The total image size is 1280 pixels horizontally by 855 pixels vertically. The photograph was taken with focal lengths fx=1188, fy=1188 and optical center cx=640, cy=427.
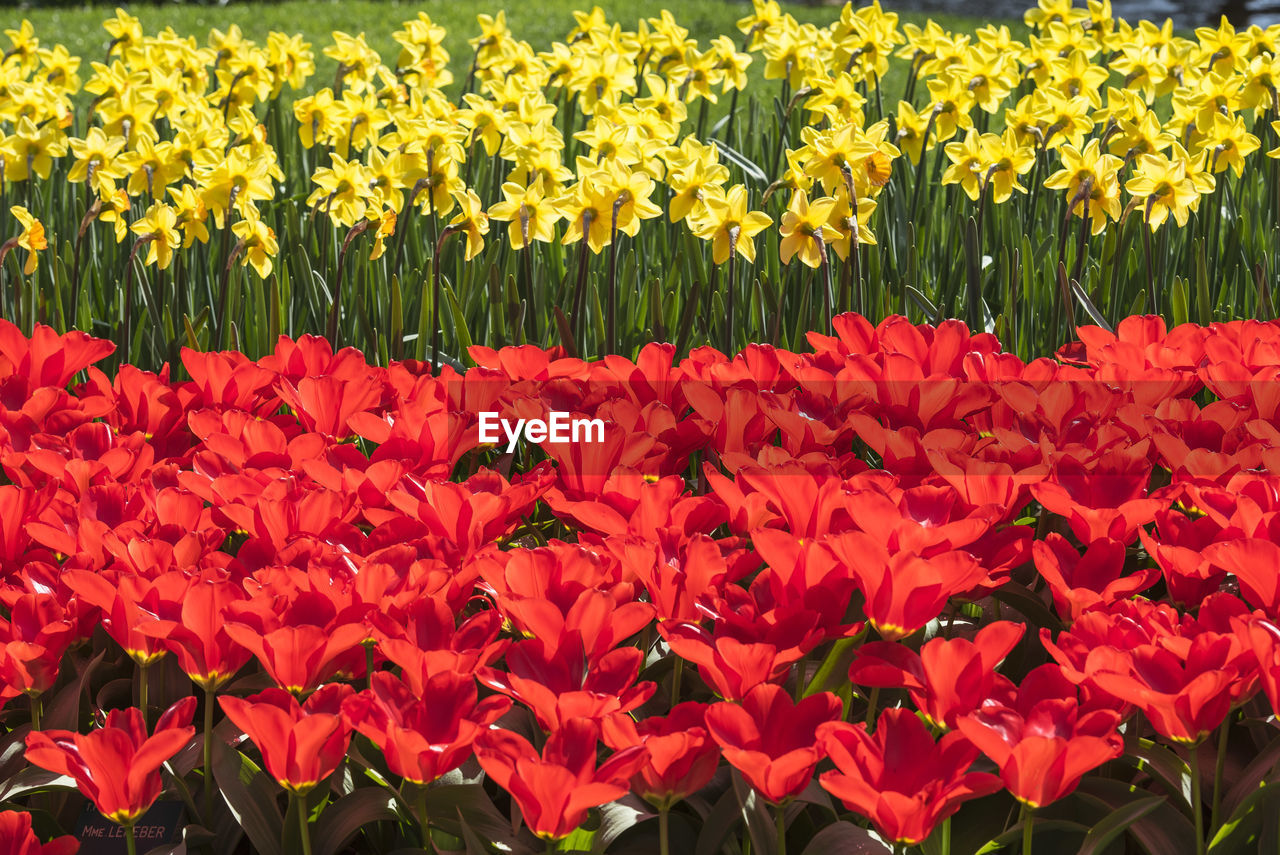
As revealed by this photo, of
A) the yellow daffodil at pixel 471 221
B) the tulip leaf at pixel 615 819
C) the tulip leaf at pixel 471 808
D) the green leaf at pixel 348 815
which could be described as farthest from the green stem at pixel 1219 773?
the yellow daffodil at pixel 471 221

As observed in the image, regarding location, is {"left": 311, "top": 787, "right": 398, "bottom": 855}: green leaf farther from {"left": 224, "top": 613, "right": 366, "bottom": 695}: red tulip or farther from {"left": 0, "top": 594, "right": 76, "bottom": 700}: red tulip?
{"left": 0, "top": 594, "right": 76, "bottom": 700}: red tulip

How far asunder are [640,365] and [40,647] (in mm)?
1010

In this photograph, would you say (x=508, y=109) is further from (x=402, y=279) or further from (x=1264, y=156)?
(x=1264, y=156)

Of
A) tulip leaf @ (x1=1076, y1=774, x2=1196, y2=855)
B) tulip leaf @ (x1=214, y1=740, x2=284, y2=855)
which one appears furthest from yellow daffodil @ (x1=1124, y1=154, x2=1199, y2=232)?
tulip leaf @ (x1=214, y1=740, x2=284, y2=855)

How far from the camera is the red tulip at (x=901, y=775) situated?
33.4 inches

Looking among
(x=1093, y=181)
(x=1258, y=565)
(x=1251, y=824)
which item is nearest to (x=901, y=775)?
(x=1251, y=824)

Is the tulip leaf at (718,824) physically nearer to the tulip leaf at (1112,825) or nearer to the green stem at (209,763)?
the tulip leaf at (1112,825)

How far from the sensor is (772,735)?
0.95m

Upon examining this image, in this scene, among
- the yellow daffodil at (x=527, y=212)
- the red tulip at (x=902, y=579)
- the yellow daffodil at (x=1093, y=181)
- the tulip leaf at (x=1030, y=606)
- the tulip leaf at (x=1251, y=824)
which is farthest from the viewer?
the yellow daffodil at (x=1093, y=181)

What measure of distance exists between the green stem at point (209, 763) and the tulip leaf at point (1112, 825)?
0.72 meters

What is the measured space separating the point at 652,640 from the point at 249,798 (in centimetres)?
42

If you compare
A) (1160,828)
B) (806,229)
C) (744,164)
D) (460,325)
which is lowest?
(1160,828)

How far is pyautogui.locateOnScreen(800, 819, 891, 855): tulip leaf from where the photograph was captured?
945 mm

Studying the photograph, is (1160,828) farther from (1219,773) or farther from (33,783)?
(33,783)
